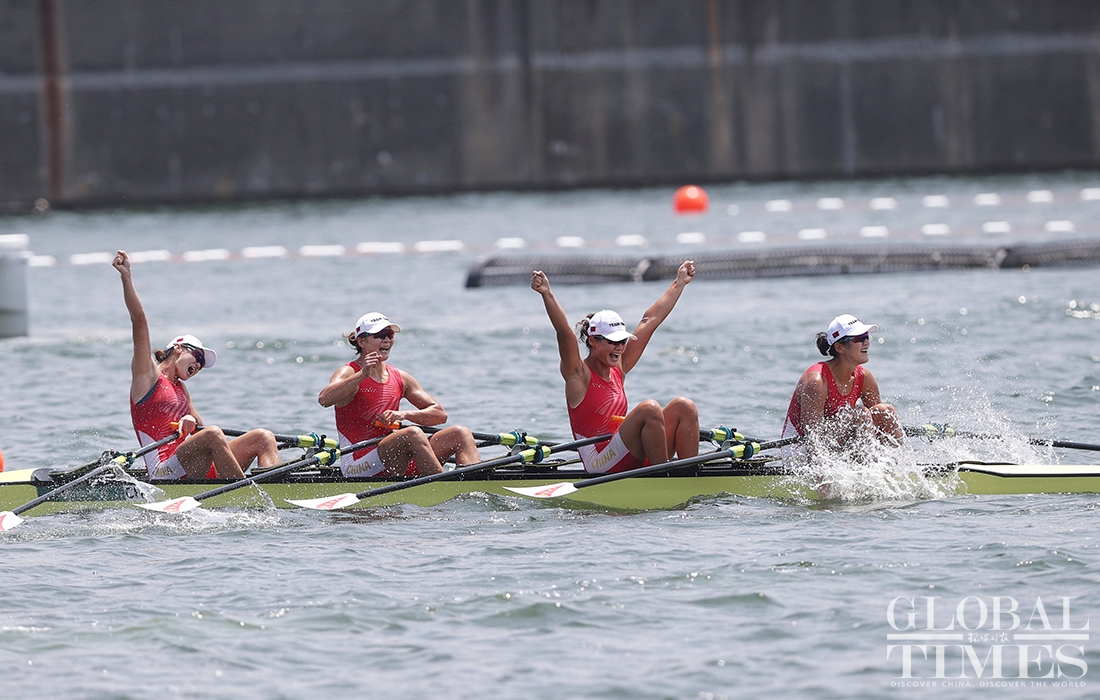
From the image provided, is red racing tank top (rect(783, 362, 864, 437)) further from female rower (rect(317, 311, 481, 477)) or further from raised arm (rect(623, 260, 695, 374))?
female rower (rect(317, 311, 481, 477))

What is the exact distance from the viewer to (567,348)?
8.79 metres

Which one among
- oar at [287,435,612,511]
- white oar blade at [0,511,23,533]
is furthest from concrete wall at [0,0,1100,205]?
white oar blade at [0,511,23,533]

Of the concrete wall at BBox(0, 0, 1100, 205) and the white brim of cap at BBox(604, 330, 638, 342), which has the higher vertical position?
the concrete wall at BBox(0, 0, 1100, 205)

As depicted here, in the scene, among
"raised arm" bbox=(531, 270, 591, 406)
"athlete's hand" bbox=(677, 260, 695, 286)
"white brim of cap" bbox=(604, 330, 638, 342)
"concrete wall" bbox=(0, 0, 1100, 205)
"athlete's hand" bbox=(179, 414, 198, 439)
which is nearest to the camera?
"raised arm" bbox=(531, 270, 591, 406)

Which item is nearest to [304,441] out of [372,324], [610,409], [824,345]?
[372,324]

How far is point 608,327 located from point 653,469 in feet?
2.92

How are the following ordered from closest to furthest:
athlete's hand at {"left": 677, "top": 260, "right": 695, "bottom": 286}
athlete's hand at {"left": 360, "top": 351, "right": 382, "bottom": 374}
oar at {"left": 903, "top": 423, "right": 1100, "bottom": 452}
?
athlete's hand at {"left": 360, "top": 351, "right": 382, "bottom": 374} → oar at {"left": 903, "top": 423, "right": 1100, "bottom": 452} → athlete's hand at {"left": 677, "top": 260, "right": 695, "bottom": 286}

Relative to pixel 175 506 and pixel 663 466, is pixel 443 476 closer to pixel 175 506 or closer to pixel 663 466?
pixel 663 466

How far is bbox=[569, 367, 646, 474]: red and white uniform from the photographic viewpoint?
30.0ft

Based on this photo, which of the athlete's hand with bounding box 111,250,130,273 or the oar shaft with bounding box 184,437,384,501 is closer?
the oar shaft with bounding box 184,437,384,501

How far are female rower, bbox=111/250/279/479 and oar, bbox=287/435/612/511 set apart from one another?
58 centimetres

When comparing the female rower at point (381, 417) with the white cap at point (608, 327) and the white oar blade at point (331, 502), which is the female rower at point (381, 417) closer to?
the white oar blade at point (331, 502)

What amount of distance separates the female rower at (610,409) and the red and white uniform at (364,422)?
1.20 meters

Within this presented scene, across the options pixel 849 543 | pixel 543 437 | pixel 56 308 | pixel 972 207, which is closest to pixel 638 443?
pixel 849 543
